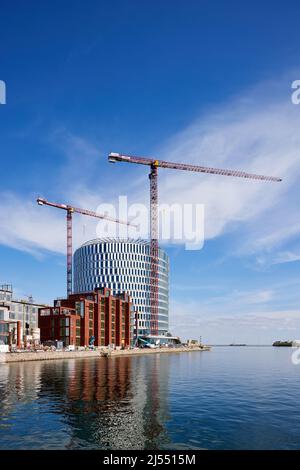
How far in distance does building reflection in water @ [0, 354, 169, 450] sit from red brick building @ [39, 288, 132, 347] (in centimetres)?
9256

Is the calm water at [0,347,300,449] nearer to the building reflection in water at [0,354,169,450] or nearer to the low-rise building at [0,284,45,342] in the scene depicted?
the building reflection in water at [0,354,169,450]

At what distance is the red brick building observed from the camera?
545 ft

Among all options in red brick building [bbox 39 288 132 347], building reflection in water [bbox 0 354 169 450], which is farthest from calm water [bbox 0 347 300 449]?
red brick building [bbox 39 288 132 347]

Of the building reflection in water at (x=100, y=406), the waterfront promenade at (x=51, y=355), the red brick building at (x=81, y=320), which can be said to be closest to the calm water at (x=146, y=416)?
the building reflection in water at (x=100, y=406)

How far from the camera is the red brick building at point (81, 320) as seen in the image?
166 metres

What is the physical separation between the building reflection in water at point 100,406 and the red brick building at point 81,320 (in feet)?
304

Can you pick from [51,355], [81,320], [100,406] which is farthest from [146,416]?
[81,320]

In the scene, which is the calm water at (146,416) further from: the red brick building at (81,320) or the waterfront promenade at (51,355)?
the red brick building at (81,320)

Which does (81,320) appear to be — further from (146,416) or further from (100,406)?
(146,416)

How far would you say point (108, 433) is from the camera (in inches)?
1310
